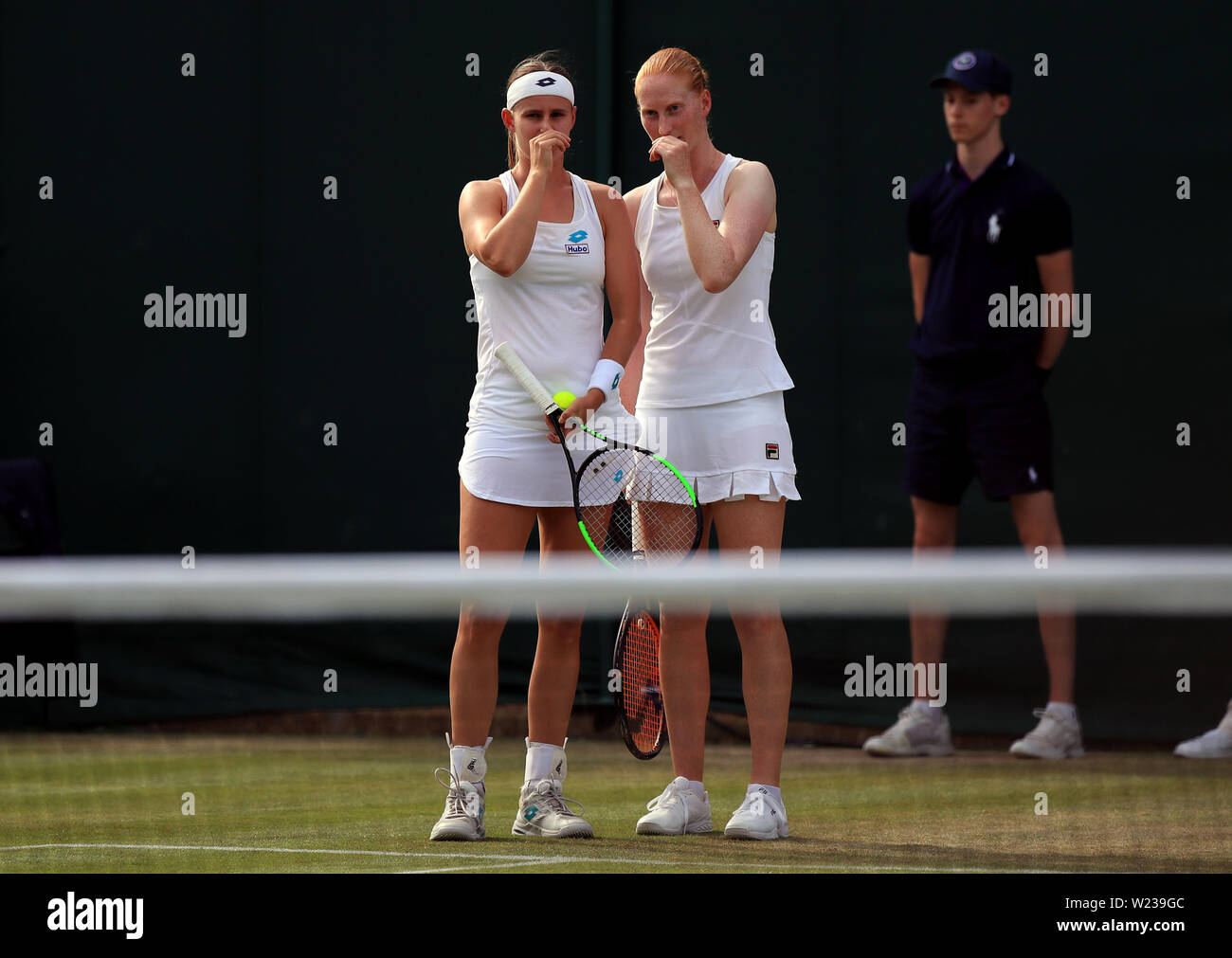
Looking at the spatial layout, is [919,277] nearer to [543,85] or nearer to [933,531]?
[933,531]

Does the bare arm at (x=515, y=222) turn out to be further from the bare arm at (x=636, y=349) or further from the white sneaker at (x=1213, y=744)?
the white sneaker at (x=1213, y=744)

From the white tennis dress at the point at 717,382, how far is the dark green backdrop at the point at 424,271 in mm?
1918

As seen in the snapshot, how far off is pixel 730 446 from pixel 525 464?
1.22 ft

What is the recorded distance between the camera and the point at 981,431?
481 cm

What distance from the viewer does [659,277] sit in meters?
3.43

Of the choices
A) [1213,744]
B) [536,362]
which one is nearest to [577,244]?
[536,362]

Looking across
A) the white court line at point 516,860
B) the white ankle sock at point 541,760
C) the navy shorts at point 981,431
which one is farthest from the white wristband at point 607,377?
the navy shorts at point 981,431

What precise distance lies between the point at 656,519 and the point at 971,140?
2.16 m

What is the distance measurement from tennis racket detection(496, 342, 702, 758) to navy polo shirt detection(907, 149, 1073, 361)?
5.96 feet

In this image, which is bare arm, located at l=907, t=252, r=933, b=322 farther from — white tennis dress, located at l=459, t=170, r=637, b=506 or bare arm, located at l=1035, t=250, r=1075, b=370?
white tennis dress, located at l=459, t=170, r=637, b=506

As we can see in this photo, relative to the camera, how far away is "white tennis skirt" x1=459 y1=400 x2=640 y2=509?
3.26 m

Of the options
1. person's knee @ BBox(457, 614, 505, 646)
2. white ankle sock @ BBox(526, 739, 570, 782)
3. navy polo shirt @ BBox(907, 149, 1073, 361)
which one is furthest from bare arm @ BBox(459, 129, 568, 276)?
navy polo shirt @ BBox(907, 149, 1073, 361)

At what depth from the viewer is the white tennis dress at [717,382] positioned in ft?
10.9
